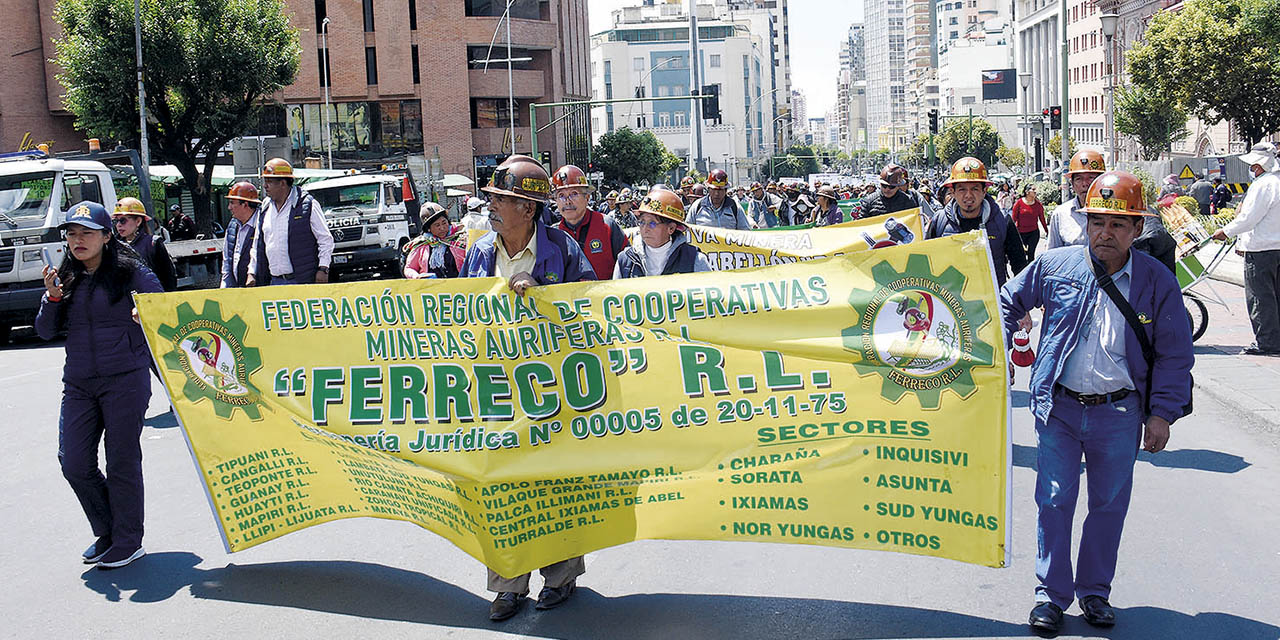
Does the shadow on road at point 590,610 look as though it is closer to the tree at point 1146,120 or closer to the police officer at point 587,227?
the police officer at point 587,227

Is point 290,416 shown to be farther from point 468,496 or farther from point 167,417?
point 167,417

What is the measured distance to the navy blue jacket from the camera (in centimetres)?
617

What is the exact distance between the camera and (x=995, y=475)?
15.9 ft

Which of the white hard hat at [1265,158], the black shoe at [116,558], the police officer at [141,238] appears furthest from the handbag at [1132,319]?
the white hard hat at [1265,158]

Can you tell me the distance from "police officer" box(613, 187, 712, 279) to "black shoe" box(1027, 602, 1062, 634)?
2815 millimetres

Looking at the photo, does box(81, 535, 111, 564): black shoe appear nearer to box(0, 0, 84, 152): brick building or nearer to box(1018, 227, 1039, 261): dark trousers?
box(1018, 227, 1039, 261): dark trousers

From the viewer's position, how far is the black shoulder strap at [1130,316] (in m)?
4.82

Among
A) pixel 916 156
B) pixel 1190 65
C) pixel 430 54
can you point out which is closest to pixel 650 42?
pixel 916 156

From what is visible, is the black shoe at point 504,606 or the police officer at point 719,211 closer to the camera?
the black shoe at point 504,606

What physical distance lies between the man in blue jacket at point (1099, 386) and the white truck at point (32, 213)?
1515 centimetres

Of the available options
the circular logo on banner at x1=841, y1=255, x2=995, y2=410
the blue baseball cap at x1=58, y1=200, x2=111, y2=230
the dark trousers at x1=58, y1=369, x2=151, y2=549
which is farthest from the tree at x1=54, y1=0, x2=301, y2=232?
the circular logo on banner at x1=841, y1=255, x2=995, y2=410

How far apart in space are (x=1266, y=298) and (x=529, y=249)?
8823mm

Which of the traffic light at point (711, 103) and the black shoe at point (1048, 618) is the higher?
the traffic light at point (711, 103)

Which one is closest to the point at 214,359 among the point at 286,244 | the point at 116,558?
the point at 116,558
